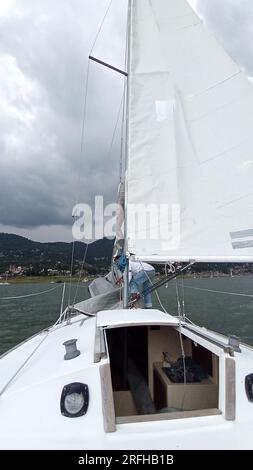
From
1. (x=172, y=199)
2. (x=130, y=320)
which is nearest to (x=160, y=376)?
(x=130, y=320)

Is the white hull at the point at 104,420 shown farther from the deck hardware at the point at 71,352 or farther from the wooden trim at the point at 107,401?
the deck hardware at the point at 71,352

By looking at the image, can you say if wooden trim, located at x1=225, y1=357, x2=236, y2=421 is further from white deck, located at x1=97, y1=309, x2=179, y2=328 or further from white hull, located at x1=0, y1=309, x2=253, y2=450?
white deck, located at x1=97, y1=309, x2=179, y2=328

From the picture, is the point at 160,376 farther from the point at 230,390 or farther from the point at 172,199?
the point at 172,199

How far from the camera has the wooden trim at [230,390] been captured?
2220 mm

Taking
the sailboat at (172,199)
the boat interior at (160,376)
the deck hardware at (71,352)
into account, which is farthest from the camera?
the sailboat at (172,199)

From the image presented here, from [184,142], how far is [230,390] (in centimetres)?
366

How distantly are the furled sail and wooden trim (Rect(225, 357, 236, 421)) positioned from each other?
2.10 m

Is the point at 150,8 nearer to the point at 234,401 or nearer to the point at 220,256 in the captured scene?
the point at 220,256

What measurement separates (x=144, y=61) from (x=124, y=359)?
470 cm

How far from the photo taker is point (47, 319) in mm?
19094

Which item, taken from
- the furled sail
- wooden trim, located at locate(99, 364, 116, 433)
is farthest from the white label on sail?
wooden trim, located at locate(99, 364, 116, 433)

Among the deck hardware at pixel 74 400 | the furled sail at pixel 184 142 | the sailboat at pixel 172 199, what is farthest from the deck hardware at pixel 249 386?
the furled sail at pixel 184 142

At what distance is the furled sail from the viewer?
4531 mm

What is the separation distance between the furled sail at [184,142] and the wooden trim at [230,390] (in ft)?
6.88
